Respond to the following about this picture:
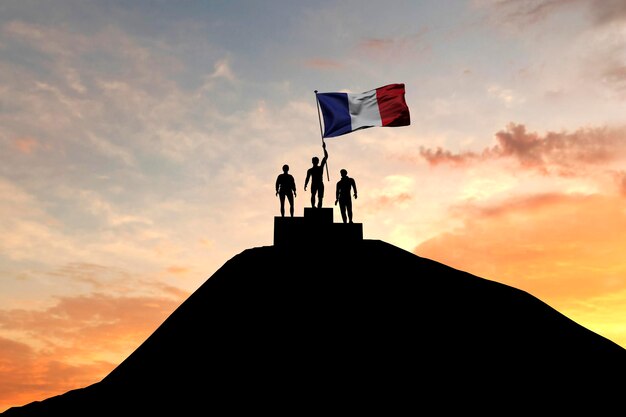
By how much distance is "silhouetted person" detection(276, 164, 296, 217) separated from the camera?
71.2ft

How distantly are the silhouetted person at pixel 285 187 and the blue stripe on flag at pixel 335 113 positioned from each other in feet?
6.93

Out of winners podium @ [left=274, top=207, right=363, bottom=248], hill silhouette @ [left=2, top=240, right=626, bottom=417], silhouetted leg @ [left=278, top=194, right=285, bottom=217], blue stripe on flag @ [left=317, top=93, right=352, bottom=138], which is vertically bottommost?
hill silhouette @ [left=2, top=240, right=626, bottom=417]

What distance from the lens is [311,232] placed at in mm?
21172

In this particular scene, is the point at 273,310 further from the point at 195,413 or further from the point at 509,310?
the point at 509,310

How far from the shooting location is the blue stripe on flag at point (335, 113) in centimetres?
2098

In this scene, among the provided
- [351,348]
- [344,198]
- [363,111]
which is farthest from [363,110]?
[351,348]

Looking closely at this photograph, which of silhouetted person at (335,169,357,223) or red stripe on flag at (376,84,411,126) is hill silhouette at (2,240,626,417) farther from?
red stripe on flag at (376,84,411,126)

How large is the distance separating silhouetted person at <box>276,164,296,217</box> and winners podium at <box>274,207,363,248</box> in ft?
1.89

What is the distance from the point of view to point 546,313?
20.3 m

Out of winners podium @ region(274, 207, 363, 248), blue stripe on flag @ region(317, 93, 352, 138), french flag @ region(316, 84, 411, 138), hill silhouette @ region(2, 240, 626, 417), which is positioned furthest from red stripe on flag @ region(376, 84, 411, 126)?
hill silhouette @ region(2, 240, 626, 417)

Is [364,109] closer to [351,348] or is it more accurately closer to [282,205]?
[282,205]

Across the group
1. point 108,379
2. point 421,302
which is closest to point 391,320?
point 421,302

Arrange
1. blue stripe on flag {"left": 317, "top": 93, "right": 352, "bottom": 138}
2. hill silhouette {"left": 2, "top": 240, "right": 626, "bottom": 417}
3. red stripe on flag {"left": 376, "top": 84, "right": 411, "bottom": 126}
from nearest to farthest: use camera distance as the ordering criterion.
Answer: hill silhouette {"left": 2, "top": 240, "right": 626, "bottom": 417}
blue stripe on flag {"left": 317, "top": 93, "right": 352, "bottom": 138}
red stripe on flag {"left": 376, "top": 84, "right": 411, "bottom": 126}

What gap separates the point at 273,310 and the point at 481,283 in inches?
276
